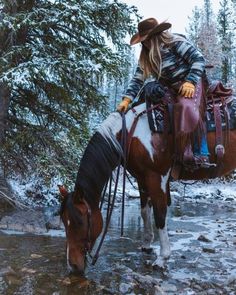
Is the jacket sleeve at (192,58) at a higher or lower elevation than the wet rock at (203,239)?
higher

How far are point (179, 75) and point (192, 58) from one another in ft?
1.00

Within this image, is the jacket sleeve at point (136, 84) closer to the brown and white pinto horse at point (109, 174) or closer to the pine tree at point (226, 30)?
the brown and white pinto horse at point (109, 174)

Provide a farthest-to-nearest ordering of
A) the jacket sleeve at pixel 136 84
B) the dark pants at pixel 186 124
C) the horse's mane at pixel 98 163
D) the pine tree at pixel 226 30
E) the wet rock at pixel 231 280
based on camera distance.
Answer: the pine tree at pixel 226 30 < the jacket sleeve at pixel 136 84 < the dark pants at pixel 186 124 < the horse's mane at pixel 98 163 < the wet rock at pixel 231 280

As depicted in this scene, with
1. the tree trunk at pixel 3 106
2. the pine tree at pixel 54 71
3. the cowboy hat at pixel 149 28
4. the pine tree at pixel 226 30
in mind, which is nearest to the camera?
the cowboy hat at pixel 149 28

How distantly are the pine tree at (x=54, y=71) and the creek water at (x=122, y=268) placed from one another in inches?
112

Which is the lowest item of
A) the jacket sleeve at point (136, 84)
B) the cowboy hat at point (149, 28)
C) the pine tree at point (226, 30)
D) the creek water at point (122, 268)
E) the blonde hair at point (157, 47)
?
the creek water at point (122, 268)

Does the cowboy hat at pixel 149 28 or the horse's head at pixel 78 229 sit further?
the cowboy hat at pixel 149 28

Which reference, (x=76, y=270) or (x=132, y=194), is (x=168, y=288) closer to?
(x=76, y=270)

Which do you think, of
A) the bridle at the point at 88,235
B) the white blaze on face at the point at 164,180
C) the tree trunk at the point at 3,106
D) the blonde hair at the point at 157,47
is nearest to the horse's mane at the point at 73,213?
the bridle at the point at 88,235

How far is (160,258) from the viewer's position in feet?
14.9

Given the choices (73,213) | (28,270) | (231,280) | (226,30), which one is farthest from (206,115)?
(226,30)

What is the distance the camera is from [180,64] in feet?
16.2

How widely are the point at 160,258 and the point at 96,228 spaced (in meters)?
0.93

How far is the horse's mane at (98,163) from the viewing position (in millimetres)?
4145
